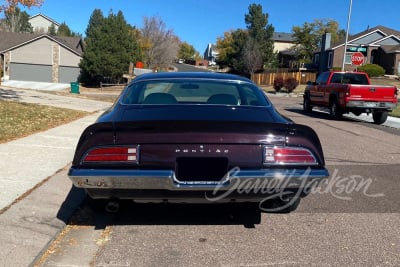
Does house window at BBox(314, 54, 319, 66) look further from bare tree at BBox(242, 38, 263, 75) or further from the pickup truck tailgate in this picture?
the pickup truck tailgate

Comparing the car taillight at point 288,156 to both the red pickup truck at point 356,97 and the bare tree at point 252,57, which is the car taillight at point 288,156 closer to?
the red pickup truck at point 356,97

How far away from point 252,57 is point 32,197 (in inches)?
2340

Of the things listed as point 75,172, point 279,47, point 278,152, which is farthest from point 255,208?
point 279,47

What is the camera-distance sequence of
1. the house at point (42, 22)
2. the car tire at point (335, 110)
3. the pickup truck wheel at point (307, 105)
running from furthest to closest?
the house at point (42, 22)
the pickup truck wheel at point (307, 105)
the car tire at point (335, 110)

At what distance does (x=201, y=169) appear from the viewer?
3.70 metres

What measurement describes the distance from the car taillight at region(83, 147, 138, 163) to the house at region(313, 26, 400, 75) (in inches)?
2110

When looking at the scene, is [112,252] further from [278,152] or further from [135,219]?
[278,152]

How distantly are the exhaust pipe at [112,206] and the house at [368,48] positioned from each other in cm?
5300

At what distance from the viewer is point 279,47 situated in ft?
306

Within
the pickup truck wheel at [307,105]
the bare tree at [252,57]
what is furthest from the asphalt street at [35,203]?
the bare tree at [252,57]

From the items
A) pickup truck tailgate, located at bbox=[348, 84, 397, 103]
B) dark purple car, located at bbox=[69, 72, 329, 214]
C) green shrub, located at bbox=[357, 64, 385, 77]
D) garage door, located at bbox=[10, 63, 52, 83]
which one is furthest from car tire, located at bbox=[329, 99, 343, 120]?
garage door, located at bbox=[10, 63, 52, 83]

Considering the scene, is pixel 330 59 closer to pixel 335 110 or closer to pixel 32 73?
pixel 32 73

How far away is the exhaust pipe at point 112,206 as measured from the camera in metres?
4.10

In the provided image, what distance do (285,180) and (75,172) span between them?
1.75 m
